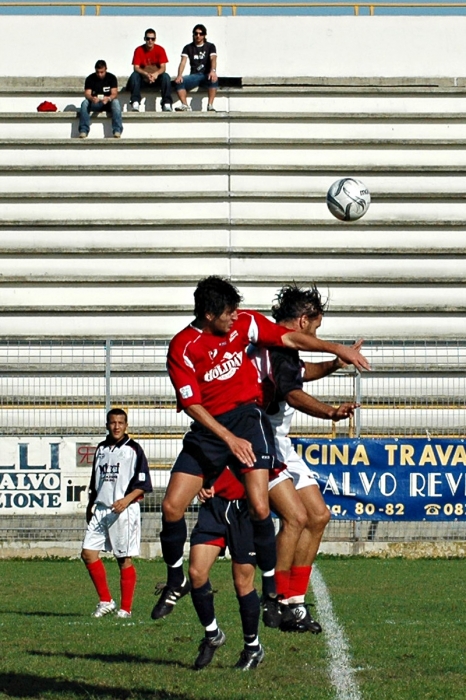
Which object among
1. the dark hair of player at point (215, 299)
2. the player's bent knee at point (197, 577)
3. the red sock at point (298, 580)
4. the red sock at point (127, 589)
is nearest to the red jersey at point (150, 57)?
the red sock at point (127, 589)

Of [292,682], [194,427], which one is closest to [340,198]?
[194,427]

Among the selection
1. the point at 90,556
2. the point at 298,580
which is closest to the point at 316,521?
the point at 298,580

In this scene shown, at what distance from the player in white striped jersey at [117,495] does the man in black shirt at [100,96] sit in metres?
10.7

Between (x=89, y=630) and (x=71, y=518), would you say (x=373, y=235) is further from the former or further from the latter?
(x=89, y=630)

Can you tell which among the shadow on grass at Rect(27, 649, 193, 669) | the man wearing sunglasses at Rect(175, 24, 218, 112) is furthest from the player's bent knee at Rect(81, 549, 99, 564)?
the man wearing sunglasses at Rect(175, 24, 218, 112)

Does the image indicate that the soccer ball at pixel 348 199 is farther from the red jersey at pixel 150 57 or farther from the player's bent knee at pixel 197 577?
the player's bent knee at pixel 197 577

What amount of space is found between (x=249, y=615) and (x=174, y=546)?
0.65 metres

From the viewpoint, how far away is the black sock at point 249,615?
680 centimetres

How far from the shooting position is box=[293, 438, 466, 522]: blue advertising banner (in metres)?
15.8

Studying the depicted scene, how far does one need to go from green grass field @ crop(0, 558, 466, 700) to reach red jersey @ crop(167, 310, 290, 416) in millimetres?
1575

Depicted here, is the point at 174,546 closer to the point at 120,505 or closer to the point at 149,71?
the point at 120,505

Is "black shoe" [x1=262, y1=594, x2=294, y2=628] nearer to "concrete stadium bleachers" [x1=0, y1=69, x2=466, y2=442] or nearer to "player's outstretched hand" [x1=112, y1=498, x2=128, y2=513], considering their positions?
"player's outstretched hand" [x1=112, y1=498, x2=128, y2=513]

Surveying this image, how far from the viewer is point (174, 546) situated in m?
7.16

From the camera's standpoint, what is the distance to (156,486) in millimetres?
16328
